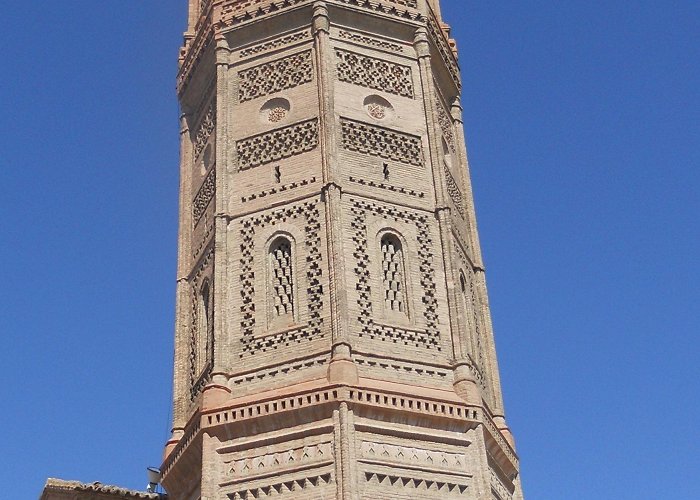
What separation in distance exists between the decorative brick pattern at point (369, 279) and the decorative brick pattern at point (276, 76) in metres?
2.89

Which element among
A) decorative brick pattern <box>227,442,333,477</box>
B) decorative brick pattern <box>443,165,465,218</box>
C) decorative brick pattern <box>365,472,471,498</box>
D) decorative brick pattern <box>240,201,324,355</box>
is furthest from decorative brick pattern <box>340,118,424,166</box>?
decorative brick pattern <box>365,472,471,498</box>

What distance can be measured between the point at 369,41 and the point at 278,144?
2.80m

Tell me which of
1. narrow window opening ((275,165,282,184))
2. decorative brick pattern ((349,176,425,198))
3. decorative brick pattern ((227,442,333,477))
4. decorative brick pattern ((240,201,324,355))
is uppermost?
narrow window opening ((275,165,282,184))

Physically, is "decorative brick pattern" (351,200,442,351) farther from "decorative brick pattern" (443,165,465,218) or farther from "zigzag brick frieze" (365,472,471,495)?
"zigzag brick frieze" (365,472,471,495)

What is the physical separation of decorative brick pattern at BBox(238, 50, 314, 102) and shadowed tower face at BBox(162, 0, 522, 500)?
40 millimetres

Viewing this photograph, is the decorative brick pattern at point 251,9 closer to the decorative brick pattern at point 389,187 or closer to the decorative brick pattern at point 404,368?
the decorative brick pattern at point 389,187

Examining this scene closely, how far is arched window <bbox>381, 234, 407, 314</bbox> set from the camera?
16406mm

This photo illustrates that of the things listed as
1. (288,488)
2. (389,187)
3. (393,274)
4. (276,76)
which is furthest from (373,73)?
(288,488)

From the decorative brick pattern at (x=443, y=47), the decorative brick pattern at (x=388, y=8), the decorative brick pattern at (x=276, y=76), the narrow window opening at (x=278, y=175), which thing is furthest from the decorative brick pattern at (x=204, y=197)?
the decorative brick pattern at (x=443, y=47)

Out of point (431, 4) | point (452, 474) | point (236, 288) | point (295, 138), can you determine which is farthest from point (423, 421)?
point (431, 4)

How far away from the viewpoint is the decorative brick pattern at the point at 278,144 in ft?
58.0

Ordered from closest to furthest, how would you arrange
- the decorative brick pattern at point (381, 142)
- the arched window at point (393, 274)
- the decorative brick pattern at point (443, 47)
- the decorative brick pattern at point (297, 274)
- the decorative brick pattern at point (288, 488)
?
the decorative brick pattern at point (288, 488), the decorative brick pattern at point (297, 274), the arched window at point (393, 274), the decorative brick pattern at point (381, 142), the decorative brick pattern at point (443, 47)

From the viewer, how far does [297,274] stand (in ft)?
54.2

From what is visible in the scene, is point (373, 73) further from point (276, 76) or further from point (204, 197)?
point (204, 197)
